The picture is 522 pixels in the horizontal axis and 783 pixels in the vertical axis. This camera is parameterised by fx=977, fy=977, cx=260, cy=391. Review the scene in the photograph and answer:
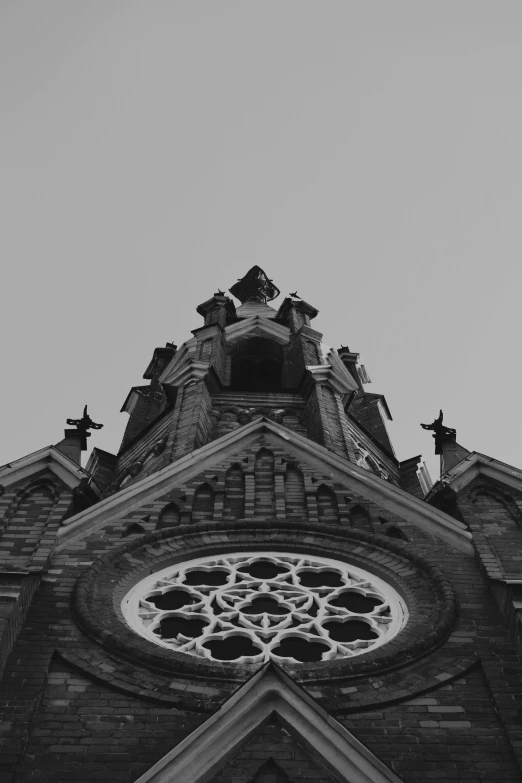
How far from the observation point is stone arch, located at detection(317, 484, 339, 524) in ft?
40.8

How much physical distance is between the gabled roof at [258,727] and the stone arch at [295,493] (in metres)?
4.78

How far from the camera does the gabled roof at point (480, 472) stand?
41.7ft

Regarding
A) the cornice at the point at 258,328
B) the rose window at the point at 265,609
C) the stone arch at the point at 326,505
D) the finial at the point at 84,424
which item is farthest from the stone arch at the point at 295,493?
the cornice at the point at 258,328

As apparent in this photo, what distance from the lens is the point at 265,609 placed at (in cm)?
1030

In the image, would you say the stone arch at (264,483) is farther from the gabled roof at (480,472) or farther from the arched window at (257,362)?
the arched window at (257,362)

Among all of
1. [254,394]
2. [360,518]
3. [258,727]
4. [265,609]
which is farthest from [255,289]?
[258,727]

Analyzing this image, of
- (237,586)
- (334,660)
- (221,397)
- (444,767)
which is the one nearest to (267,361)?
(221,397)

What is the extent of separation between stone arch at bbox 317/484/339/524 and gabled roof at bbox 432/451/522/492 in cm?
148

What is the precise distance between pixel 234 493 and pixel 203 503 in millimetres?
521

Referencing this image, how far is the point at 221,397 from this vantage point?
21578mm

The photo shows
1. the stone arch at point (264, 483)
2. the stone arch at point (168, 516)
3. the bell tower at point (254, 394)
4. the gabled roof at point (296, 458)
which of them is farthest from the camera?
the bell tower at point (254, 394)

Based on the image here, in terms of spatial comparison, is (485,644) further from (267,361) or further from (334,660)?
(267,361)

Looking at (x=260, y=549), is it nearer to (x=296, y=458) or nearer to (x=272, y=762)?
(x=296, y=458)

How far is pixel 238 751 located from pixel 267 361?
781 inches
